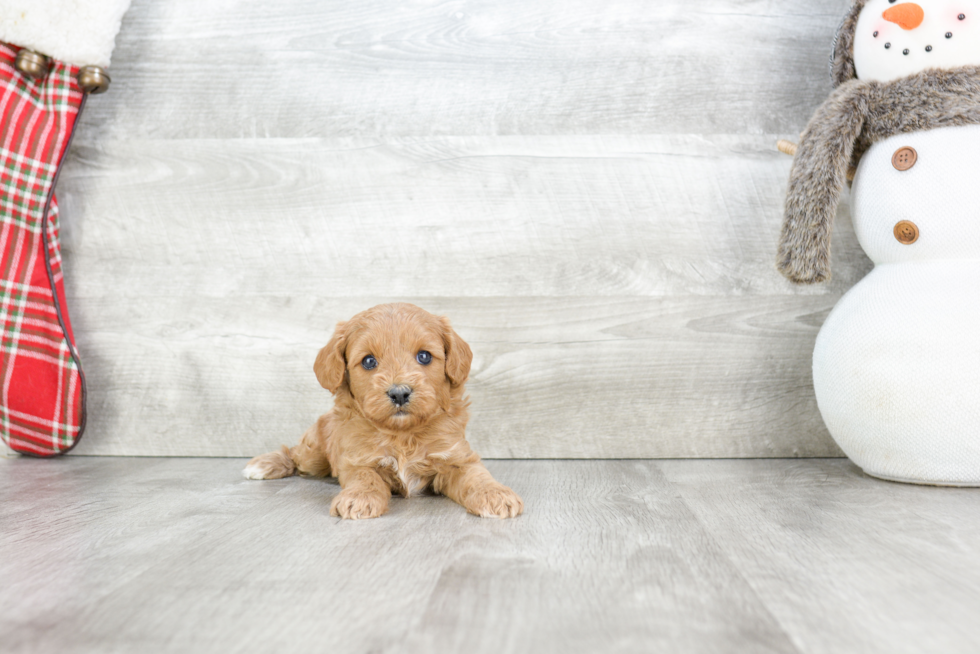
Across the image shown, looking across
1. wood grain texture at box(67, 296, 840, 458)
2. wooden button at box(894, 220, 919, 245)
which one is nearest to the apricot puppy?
wood grain texture at box(67, 296, 840, 458)

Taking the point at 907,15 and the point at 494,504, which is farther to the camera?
the point at 907,15

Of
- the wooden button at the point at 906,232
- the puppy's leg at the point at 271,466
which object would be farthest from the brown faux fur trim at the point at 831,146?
the puppy's leg at the point at 271,466

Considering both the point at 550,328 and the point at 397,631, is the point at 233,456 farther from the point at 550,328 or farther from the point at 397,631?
the point at 397,631

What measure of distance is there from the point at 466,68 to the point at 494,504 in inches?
45.0

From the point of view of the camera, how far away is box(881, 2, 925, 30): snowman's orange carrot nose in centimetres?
139

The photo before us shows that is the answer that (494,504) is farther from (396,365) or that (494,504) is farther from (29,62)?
(29,62)

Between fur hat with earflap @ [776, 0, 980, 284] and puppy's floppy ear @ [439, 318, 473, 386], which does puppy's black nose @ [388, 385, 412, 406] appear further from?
fur hat with earflap @ [776, 0, 980, 284]

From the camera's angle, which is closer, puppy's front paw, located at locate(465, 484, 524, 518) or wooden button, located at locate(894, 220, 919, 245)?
puppy's front paw, located at locate(465, 484, 524, 518)

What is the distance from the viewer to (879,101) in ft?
4.74

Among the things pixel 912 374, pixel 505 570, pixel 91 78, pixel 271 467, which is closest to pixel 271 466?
pixel 271 467

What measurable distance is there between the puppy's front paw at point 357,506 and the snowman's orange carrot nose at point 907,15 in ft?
4.54

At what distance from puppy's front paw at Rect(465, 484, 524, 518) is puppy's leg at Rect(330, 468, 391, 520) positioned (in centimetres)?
16

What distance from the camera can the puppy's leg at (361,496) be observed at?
1.24 m

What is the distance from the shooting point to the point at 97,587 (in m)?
0.89
